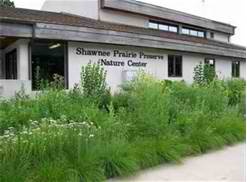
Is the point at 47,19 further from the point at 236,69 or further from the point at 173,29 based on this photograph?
the point at 236,69

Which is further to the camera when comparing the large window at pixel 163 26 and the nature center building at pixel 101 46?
the large window at pixel 163 26

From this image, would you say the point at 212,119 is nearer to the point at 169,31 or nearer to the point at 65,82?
the point at 65,82

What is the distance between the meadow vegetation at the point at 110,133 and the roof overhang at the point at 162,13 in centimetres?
1328

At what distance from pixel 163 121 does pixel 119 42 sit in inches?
418

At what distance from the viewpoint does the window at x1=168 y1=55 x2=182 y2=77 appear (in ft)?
73.9

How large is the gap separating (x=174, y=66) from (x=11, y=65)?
30.8 feet

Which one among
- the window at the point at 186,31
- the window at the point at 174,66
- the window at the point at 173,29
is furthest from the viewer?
the window at the point at 186,31

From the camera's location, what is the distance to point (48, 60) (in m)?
17.0

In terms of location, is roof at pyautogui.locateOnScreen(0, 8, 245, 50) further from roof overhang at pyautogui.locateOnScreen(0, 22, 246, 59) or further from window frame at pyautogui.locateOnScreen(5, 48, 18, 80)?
window frame at pyautogui.locateOnScreen(5, 48, 18, 80)

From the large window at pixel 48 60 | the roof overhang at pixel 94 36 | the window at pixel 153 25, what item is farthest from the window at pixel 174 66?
the large window at pixel 48 60

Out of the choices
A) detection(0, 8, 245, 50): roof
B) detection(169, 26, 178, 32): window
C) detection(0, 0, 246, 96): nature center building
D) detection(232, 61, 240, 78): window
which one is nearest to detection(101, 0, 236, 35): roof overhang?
detection(0, 0, 246, 96): nature center building

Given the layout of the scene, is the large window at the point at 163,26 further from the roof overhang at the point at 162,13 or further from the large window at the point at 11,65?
the large window at the point at 11,65

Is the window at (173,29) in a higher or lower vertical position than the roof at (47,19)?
higher

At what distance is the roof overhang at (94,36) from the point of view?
1451 cm
